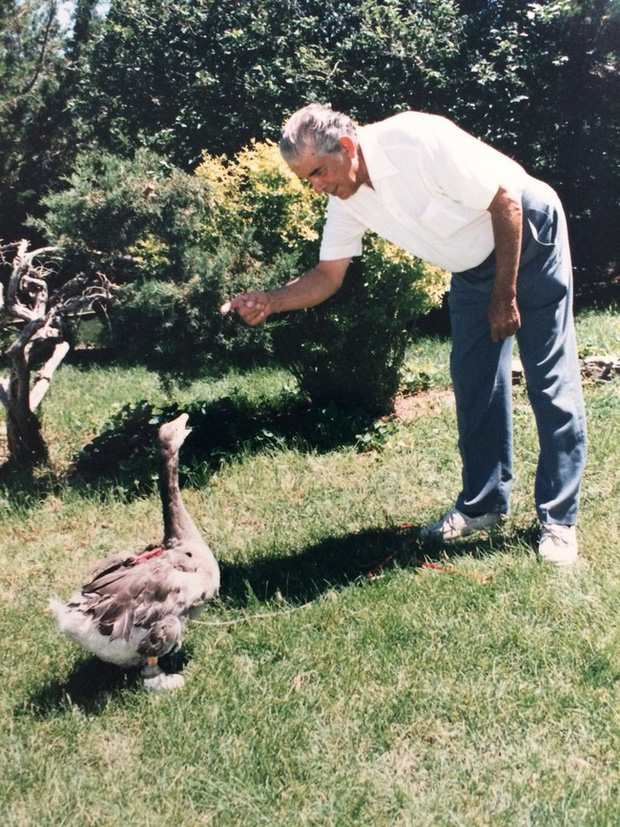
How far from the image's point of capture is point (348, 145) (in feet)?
11.3

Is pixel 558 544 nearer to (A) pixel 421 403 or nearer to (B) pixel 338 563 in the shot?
(B) pixel 338 563

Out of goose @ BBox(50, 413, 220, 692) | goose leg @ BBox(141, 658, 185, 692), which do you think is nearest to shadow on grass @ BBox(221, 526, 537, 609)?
goose @ BBox(50, 413, 220, 692)

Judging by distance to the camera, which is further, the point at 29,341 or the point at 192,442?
the point at 192,442

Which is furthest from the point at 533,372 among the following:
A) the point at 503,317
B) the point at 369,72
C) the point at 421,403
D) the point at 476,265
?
the point at 369,72

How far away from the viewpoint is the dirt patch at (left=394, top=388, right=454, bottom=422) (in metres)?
6.53

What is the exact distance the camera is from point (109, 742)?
2990mm

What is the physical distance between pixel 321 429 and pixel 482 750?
352 cm

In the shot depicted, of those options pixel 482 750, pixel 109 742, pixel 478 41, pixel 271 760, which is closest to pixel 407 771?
pixel 482 750

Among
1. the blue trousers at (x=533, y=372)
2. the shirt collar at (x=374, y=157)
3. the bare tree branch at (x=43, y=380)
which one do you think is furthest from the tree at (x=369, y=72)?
the shirt collar at (x=374, y=157)

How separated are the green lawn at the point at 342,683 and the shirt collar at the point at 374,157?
1795 mm

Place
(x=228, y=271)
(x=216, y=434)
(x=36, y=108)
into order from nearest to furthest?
1. (x=228, y=271)
2. (x=216, y=434)
3. (x=36, y=108)

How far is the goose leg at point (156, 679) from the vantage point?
10.7ft

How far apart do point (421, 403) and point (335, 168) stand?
351cm

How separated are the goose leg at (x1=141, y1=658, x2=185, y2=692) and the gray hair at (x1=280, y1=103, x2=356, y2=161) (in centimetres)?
214
